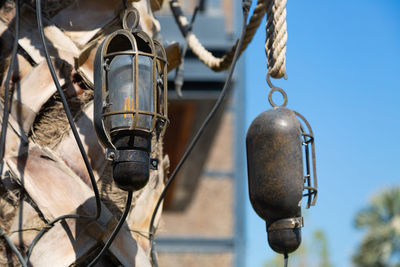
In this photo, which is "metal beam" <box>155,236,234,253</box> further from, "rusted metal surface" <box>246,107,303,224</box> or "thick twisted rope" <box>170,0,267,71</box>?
"rusted metal surface" <box>246,107,303,224</box>

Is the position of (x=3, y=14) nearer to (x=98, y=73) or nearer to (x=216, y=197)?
(x=98, y=73)

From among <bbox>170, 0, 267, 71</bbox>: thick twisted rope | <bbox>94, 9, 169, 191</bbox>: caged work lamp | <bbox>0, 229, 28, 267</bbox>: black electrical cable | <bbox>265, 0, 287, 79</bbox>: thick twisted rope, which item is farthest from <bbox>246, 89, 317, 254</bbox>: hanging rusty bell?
<bbox>0, 229, 28, 267</bbox>: black electrical cable

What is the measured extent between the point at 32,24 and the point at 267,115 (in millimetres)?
654

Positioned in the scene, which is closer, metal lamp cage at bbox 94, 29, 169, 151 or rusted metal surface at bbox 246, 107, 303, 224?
metal lamp cage at bbox 94, 29, 169, 151

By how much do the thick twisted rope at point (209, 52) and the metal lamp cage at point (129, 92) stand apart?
515 mm

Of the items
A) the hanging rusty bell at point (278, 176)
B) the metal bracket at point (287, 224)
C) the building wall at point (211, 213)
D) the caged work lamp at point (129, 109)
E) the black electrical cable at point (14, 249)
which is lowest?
the building wall at point (211, 213)

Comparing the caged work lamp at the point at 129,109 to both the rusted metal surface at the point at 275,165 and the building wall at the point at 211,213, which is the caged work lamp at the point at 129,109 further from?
the building wall at the point at 211,213

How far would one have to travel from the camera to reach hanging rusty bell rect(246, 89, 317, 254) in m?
1.46

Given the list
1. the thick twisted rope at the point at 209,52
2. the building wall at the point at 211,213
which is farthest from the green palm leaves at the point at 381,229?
the thick twisted rope at the point at 209,52

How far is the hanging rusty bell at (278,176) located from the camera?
1455 millimetres

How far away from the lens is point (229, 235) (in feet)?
32.2

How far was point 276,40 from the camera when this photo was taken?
1.51 m

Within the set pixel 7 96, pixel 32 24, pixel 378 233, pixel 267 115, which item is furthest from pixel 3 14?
pixel 378 233

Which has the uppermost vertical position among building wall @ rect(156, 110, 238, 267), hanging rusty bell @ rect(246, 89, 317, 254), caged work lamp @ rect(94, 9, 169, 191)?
caged work lamp @ rect(94, 9, 169, 191)
